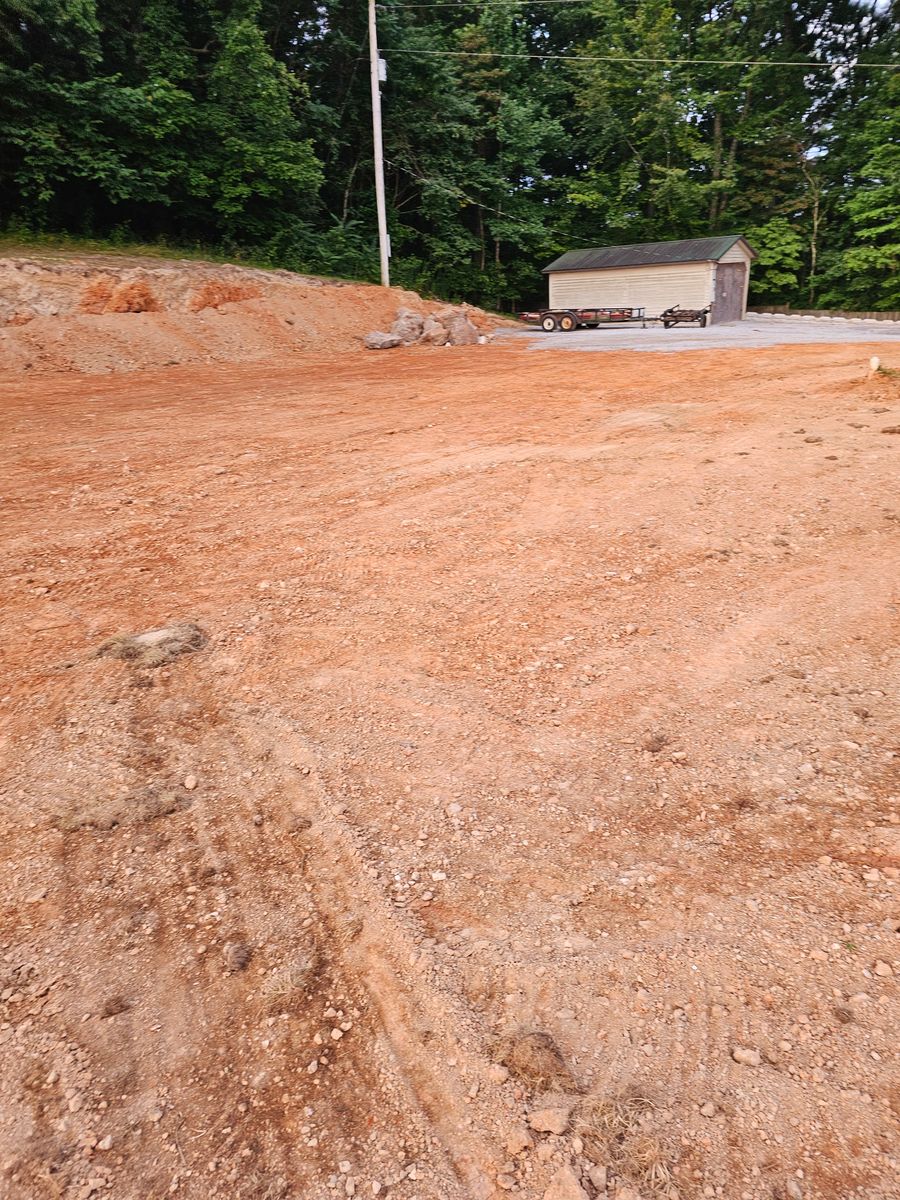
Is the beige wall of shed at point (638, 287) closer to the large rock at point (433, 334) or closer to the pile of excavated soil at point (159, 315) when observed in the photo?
the large rock at point (433, 334)

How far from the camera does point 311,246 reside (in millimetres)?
24922

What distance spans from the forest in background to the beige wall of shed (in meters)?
3.26

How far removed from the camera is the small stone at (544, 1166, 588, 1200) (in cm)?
175

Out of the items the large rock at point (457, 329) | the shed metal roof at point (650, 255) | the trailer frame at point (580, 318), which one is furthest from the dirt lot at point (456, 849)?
the shed metal roof at point (650, 255)

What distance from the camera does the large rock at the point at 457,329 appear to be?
64.8ft

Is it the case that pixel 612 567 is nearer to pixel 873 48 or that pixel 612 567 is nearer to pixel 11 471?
pixel 11 471

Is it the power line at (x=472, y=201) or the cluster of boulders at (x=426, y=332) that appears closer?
the cluster of boulders at (x=426, y=332)

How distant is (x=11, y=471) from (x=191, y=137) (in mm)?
17911

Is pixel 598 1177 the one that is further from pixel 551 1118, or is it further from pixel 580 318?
pixel 580 318

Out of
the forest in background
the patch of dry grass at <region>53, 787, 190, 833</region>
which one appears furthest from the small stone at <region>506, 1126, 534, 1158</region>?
the forest in background

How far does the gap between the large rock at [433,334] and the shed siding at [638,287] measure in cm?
1436

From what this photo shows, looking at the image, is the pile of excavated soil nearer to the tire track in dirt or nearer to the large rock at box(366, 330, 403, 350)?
the large rock at box(366, 330, 403, 350)

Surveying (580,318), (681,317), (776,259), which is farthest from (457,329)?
(776,259)

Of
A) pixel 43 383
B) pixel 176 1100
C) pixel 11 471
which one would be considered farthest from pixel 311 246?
pixel 176 1100
